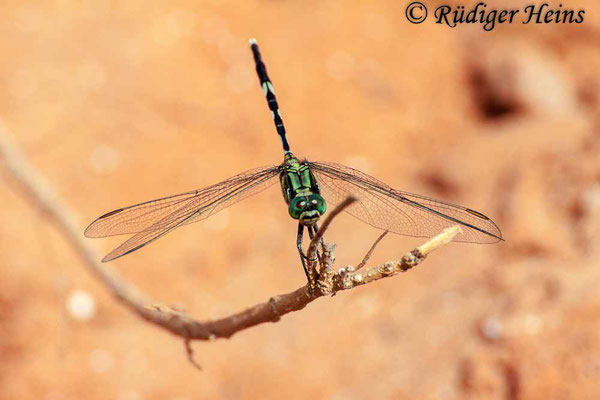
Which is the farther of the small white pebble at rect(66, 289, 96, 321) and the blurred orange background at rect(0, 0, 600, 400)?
Result: the small white pebble at rect(66, 289, 96, 321)

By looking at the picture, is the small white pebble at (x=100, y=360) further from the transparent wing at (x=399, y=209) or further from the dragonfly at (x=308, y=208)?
the transparent wing at (x=399, y=209)

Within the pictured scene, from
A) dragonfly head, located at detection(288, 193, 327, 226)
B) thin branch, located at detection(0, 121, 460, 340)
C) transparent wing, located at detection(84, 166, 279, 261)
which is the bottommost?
thin branch, located at detection(0, 121, 460, 340)

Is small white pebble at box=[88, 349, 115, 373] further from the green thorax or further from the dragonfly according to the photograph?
the green thorax

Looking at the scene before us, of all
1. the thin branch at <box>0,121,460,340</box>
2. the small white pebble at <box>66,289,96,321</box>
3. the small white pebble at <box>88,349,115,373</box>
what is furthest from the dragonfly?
the small white pebble at <box>66,289,96,321</box>

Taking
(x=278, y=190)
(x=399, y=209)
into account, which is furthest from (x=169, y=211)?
(x=278, y=190)

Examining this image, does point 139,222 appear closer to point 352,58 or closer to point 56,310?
point 56,310

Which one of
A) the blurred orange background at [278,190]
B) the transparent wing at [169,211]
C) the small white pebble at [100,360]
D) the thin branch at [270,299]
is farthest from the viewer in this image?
the small white pebble at [100,360]

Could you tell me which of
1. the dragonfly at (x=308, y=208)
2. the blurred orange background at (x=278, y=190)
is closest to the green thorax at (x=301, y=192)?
the dragonfly at (x=308, y=208)
